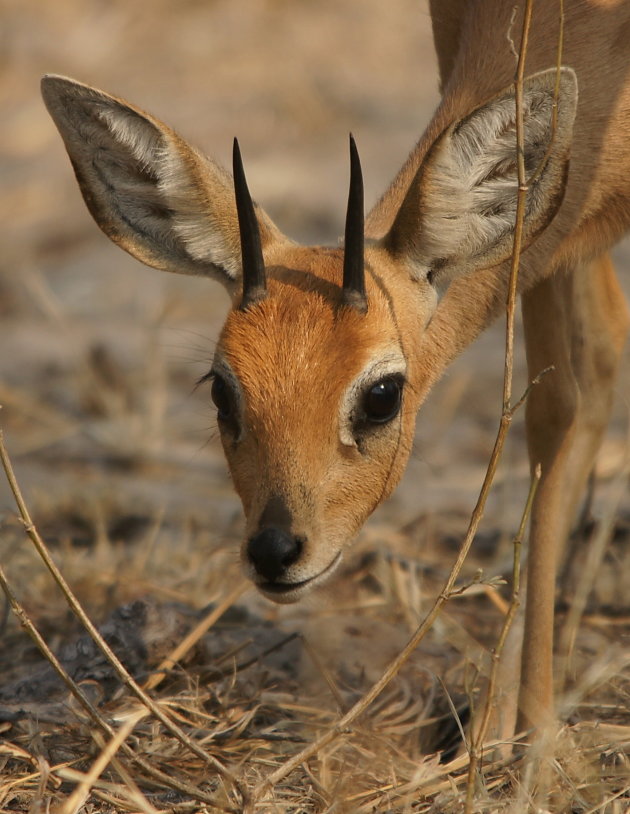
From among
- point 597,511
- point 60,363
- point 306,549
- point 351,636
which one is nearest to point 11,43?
point 60,363

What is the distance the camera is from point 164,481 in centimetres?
819

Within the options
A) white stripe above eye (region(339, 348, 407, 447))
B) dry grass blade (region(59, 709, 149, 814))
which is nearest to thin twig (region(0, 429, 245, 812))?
A: dry grass blade (region(59, 709, 149, 814))

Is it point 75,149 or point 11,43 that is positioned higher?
point 75,149

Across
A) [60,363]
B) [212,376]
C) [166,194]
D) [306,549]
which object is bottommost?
[60,363]

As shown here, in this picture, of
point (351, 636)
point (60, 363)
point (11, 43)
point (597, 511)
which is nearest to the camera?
point (351, 636)

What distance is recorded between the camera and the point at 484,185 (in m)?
4.44

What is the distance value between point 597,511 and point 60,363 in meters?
4.59

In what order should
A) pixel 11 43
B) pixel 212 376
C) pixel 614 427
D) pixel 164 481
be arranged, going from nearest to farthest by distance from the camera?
1. pixel 212 376
2. pixel 164 481
3. pixel 614 427
4. pixel 11 43

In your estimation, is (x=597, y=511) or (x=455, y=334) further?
(x=597, y=511)

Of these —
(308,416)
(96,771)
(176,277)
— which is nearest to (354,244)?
(308,416)

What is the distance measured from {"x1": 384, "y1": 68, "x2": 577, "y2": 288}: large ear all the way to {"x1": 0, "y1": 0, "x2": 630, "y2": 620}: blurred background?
2.87 ft

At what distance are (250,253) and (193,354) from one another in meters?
6.00

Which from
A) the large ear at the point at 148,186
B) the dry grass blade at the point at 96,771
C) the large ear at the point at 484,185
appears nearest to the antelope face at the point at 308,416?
the large ear at the point at 484,185

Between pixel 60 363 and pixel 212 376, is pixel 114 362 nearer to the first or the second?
pixel 60 363
